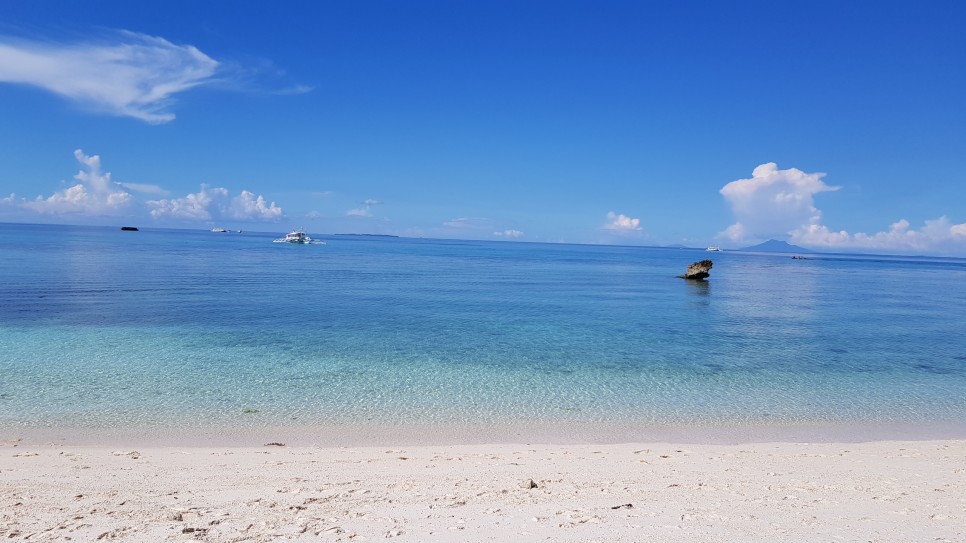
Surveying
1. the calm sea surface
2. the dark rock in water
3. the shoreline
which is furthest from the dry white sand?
the dark rock in water

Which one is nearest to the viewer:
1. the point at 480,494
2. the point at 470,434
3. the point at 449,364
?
the point at 480,494

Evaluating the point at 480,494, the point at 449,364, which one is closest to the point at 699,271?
the point at 449,364

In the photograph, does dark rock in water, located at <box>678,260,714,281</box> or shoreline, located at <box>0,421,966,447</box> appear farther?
dark rock in water, located at <box>678,260,714,281</box>

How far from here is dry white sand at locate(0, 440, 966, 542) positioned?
7449 mm

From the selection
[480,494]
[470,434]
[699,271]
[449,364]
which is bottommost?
[470,434]

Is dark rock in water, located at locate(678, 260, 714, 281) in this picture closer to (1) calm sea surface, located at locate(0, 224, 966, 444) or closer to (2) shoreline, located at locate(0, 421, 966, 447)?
(1) calm sea surface, located at locate(0, 224, 966, 444)

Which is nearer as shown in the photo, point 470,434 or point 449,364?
point 470,434

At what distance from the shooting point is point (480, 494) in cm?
891

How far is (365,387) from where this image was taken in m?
17.3

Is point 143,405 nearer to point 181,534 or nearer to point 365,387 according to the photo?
point 365,387

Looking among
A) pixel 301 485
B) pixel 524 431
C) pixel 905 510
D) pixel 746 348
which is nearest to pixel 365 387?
pixel 524 431

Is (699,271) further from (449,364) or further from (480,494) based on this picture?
(480,494)

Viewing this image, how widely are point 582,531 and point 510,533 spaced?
928mm

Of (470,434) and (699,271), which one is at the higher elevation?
(699,271)
